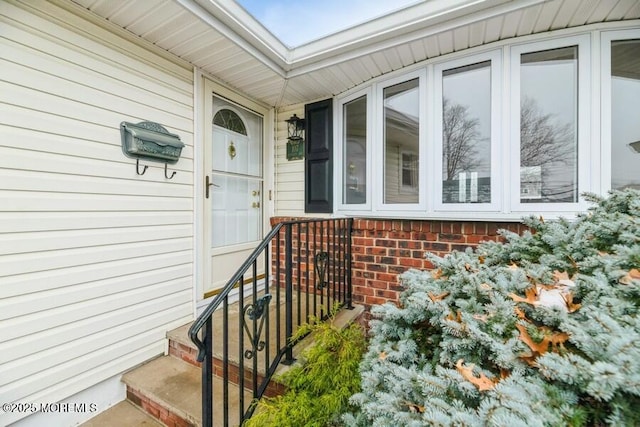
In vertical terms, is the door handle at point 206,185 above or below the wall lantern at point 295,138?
below

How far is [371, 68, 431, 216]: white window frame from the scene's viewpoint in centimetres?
246

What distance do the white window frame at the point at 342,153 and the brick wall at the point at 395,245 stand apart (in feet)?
0.82

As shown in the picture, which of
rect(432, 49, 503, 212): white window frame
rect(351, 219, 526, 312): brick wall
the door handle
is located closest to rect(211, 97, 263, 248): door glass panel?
the door handle

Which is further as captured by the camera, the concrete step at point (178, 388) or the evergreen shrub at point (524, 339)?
the concrete step at point (178, 388)

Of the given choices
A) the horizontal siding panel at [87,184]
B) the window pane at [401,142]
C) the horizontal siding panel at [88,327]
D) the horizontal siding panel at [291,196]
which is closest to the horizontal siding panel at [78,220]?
the horizontal siding panel at [87,184]

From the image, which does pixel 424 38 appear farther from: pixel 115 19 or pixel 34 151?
pixel 34 151

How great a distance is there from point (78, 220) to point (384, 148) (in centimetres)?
246

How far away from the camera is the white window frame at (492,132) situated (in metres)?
2.18

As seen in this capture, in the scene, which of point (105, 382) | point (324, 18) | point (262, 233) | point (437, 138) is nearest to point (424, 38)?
point (437, 138)

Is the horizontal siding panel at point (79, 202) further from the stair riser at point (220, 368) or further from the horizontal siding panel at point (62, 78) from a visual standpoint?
the stair riser at point (220, 368)

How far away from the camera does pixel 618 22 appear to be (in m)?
1.92

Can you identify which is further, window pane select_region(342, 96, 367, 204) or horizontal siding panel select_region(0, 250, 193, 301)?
window pane select_region(342, 96, 367, 204)

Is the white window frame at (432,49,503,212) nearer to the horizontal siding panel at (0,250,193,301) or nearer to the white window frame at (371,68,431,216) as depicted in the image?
the white window frame at (371,68,431,216)

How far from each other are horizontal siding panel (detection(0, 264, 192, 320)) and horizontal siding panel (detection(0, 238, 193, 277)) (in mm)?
140
